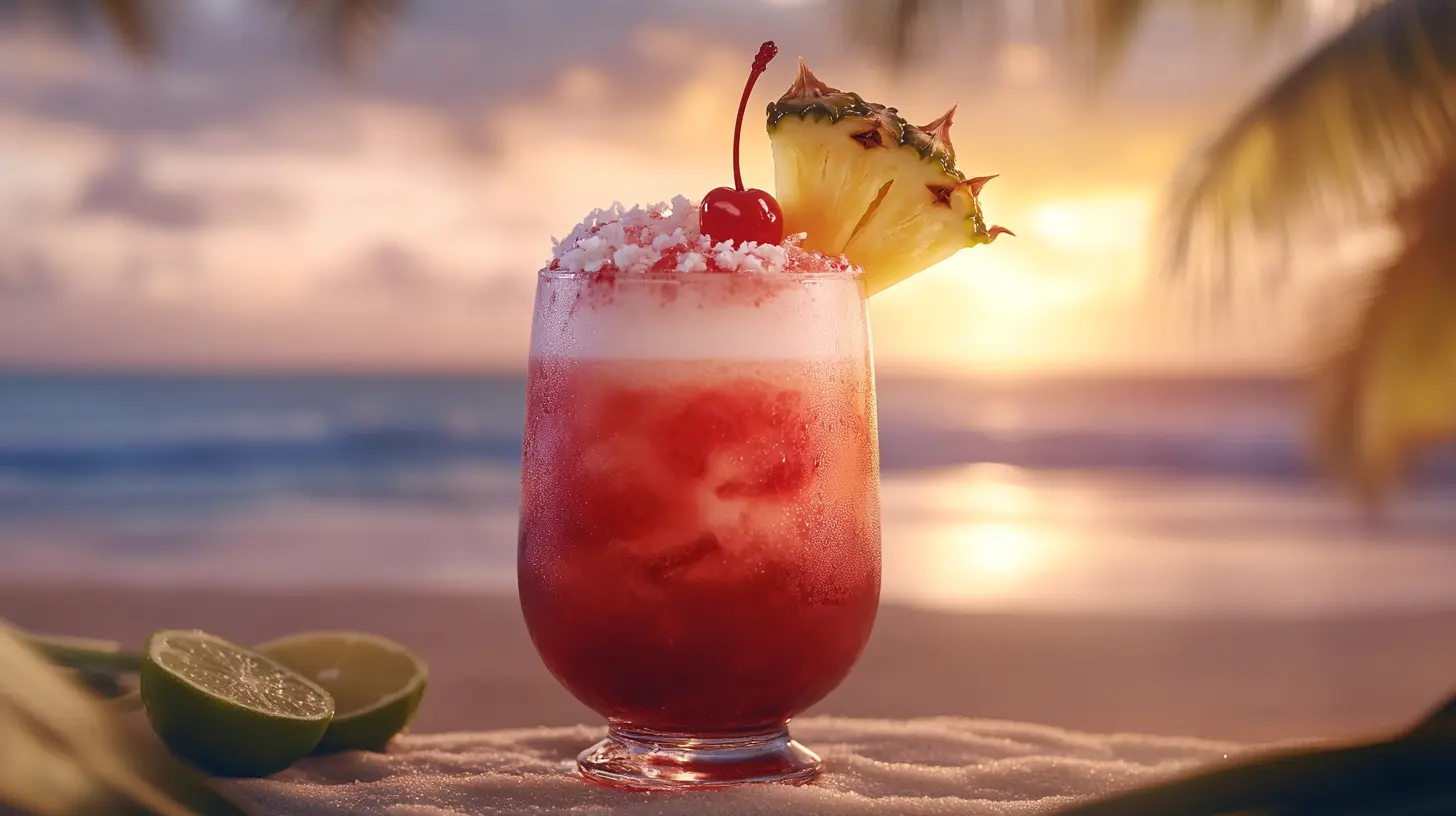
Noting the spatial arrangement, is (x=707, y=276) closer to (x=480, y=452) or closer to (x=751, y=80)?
(x=751, y=80)

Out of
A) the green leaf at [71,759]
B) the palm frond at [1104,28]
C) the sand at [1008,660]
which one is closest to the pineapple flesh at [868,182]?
the green leaf at [71,759]

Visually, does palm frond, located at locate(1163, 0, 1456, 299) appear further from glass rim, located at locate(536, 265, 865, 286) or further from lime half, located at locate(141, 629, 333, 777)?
lime half, located at locate(141, 629, 333, 777)

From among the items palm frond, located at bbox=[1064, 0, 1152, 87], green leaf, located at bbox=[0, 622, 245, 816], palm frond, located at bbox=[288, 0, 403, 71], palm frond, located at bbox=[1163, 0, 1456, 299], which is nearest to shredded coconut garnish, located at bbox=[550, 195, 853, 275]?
green leaf, located at bbox=[0, 622, 245, 816]

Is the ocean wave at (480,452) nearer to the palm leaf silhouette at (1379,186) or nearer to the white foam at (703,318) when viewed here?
the palm leaf silhouette at (1379,186)

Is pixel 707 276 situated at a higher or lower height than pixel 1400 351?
lower

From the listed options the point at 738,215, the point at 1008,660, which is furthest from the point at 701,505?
the point at 1008,660
